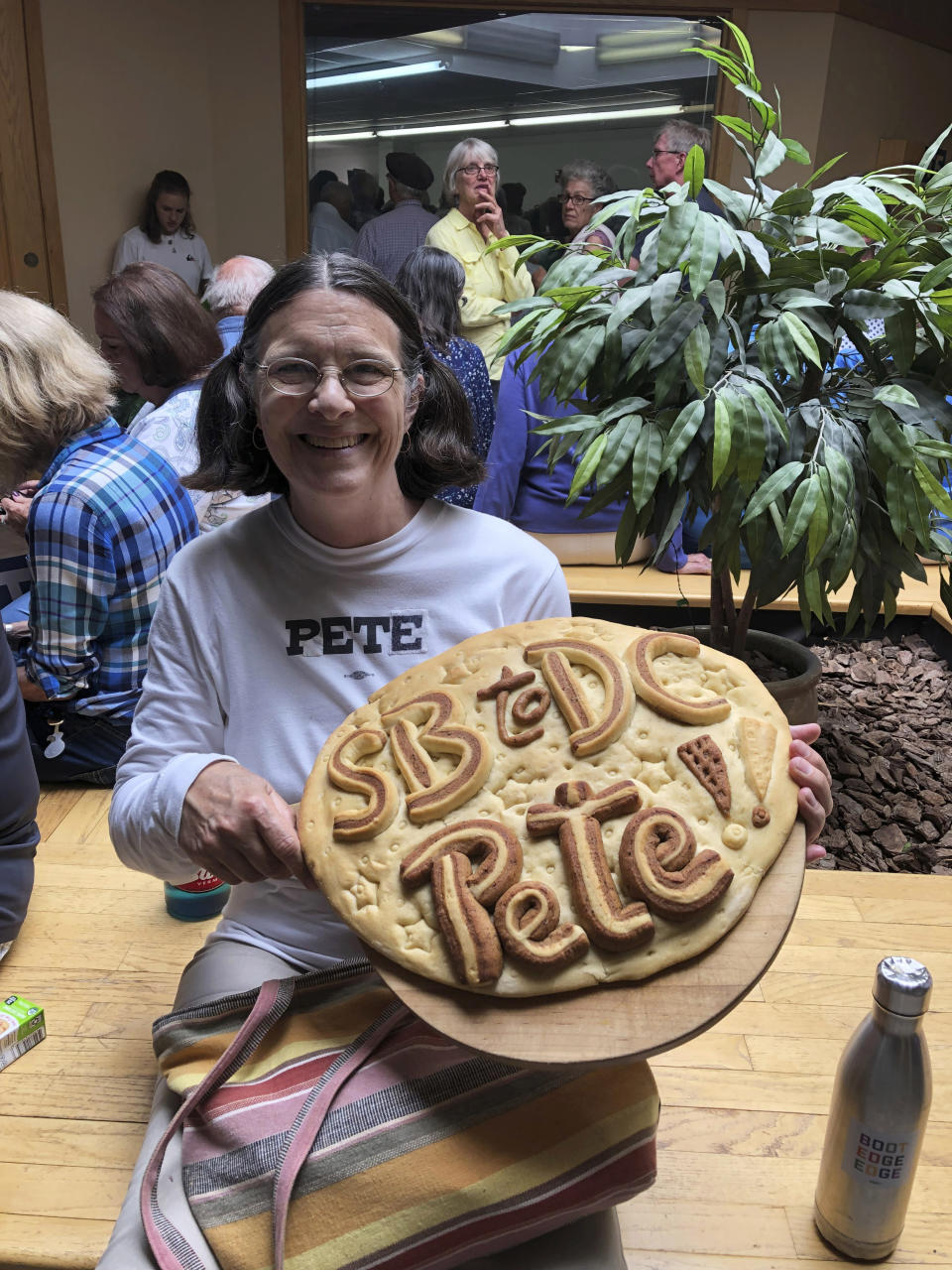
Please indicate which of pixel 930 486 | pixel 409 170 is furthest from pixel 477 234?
pixel 930 486

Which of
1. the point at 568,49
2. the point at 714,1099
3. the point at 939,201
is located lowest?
the point at 714,1099

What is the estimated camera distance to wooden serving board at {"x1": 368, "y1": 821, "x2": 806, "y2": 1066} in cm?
89

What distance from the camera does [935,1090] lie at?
150cm

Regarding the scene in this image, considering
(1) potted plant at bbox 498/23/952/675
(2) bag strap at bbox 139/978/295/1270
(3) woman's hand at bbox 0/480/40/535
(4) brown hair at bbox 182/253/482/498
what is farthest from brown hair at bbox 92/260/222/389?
(2) bag strap at bbox 139/978/295/1270

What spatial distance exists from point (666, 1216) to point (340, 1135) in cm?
53

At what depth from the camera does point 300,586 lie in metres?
1.33

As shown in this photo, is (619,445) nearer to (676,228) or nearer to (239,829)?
(676,228)

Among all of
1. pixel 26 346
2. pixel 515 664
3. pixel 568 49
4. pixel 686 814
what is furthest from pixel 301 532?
pixel 568 49

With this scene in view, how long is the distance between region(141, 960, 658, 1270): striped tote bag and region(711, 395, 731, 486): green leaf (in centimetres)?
110

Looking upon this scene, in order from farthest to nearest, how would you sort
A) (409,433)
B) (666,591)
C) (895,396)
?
(666,591) < (895,396) < (409,433)

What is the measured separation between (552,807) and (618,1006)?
0.20m

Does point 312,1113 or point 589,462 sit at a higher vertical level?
point 589,462

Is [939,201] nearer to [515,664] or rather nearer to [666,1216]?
[515,664]

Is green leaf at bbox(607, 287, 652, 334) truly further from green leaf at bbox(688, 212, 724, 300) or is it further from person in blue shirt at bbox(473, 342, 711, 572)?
person in blue shirt at bbox(473, 342, 711, 572)
